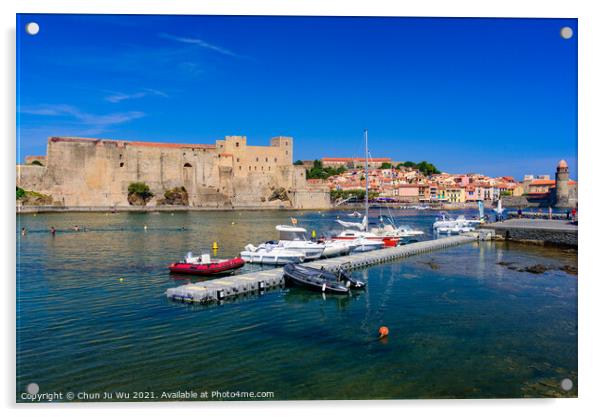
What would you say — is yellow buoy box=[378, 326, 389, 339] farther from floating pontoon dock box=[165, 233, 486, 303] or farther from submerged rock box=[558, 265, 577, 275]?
submerged rock box=[558, 265, 577, 275]

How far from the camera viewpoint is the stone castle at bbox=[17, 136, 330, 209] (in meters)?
37.2

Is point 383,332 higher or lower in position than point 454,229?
lower

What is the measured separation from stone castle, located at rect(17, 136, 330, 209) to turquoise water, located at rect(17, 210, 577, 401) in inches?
1069

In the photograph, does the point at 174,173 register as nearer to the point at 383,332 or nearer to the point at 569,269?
the point at 569,269

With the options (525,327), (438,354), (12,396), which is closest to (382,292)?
(525,327)

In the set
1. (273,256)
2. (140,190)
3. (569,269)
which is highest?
(140,190)

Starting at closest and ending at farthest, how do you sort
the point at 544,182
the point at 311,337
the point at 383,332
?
the point at 383,332 → the point at 311,337 → the point at 544,182

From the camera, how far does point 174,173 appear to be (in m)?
43.6

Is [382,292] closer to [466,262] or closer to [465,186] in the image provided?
[466,262]

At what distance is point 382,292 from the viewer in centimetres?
895

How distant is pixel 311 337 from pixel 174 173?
3895cm

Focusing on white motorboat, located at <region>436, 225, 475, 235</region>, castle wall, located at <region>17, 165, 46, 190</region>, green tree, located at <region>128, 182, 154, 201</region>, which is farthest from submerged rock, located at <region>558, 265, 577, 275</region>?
green tree, located at <region>128, 182, 154, 201</region>

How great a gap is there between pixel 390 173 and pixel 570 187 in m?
30.0

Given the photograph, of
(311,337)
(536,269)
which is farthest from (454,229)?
(311,337)
